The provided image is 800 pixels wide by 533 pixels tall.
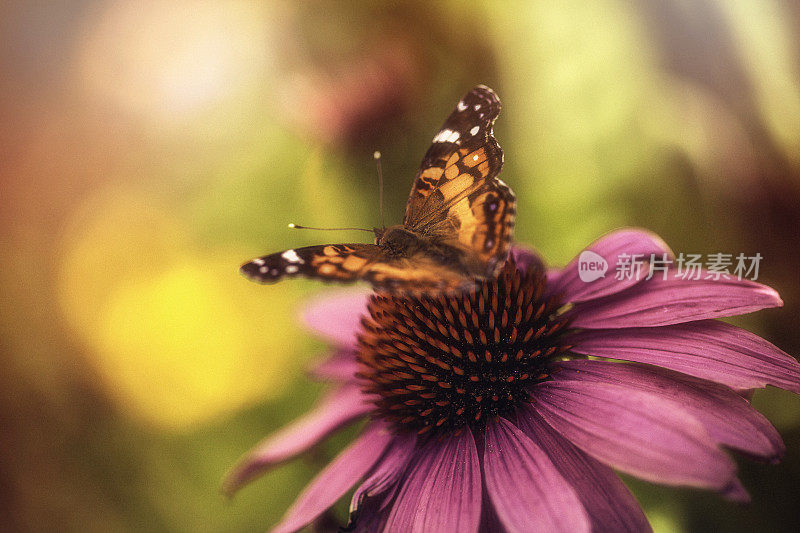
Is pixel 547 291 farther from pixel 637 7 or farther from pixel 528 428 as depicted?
pixel 637 7

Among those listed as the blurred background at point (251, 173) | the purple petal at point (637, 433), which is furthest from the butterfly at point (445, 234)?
the blurred background at point (251, 173)

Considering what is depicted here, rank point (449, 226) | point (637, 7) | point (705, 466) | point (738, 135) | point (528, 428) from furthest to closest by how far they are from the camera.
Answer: point (637, 7)
point (738, 135)
point (449, 226)
point (528, 428)
point (705, 466)

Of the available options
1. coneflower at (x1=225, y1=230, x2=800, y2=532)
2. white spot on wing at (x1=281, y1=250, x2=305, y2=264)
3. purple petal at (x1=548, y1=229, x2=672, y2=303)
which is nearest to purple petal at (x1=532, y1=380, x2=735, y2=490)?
coneflower at (x1=225, y1=230, x2=800, y2=532)

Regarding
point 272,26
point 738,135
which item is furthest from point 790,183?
point 272,26

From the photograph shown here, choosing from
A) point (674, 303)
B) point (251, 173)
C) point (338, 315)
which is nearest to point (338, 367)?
point (338, 315)

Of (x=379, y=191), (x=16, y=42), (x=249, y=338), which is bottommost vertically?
(x=249, y=338)

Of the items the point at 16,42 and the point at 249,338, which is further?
the point at 249,338

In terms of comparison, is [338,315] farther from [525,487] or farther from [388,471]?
[525,487]

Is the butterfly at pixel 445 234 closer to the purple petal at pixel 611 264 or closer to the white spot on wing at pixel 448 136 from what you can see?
the white spot on wing at pixel 448 136
